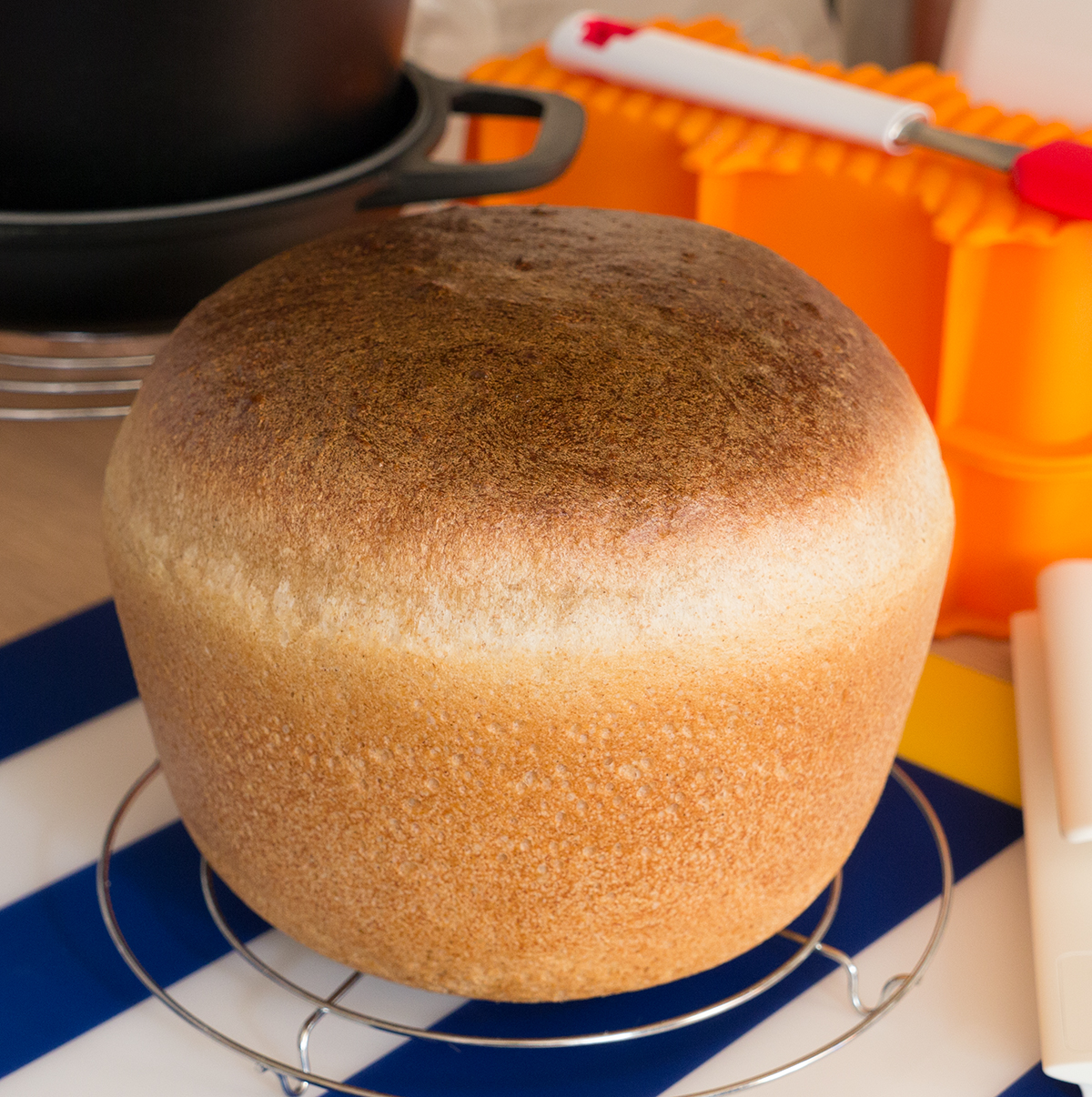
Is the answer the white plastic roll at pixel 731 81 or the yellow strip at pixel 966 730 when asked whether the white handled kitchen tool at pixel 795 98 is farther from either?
the yellow strip at pixel 966 730

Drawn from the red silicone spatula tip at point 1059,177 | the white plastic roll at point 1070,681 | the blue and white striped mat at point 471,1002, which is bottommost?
the blue and white striped mat at point 471,1002

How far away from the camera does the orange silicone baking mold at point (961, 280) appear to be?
0.90 m

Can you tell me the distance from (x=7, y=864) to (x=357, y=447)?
0.41 m

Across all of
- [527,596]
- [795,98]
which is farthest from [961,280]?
[527,596]

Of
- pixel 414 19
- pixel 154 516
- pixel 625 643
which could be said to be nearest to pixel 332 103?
pixel 154 516

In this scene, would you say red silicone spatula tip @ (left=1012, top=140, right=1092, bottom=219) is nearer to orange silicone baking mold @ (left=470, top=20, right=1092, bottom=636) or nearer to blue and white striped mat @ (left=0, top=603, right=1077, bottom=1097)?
orange silicone baking mold @ (left=470, top=20, right=1092, bottom=636)

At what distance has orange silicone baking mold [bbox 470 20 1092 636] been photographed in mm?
900

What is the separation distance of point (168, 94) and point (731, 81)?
51 cm

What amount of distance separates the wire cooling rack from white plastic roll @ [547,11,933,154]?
54cm

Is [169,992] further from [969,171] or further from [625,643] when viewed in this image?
[969,171]

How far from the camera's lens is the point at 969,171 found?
3.09ft

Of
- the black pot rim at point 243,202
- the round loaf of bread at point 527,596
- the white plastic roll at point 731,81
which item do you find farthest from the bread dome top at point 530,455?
A: the white plastic roll at point 731,81

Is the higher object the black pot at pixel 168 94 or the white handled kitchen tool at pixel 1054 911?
the black pot at pixel 168 94

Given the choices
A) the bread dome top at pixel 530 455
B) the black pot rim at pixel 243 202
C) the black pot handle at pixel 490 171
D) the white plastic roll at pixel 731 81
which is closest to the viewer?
the bread dome top at pixel 530 455
